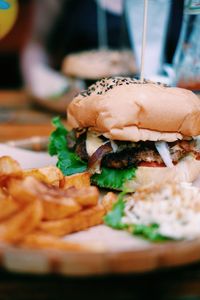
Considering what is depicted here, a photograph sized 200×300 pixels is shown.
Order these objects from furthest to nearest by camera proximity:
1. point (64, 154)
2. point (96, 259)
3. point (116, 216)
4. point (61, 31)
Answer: point (61, 31)
point (64, 154)
point (116, 216)
point (96, 259)

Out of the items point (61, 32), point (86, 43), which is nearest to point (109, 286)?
point (86, 43)

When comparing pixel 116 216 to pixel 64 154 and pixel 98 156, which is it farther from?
pixel 64 154

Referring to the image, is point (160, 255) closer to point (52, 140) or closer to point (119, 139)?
point (119, 139)

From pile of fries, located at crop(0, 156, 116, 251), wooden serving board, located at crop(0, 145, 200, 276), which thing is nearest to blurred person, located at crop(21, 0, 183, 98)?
pile of fries, located at crop(0, 156, 116, 251)

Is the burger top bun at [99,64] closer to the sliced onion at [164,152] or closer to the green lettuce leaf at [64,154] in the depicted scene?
the green lettuce leaf at [64,154]

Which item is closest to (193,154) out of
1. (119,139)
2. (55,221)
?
(119,139)

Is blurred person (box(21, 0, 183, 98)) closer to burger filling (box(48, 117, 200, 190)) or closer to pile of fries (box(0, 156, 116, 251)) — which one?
burger filling (box(48, 117, 200, 190))

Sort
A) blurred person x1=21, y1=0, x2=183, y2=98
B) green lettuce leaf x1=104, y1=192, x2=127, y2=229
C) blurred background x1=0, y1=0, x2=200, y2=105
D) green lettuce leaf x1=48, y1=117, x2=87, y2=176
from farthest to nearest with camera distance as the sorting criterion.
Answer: blurred person x1=21, y1=0, x2=183, y2=98
blurred background x1=0, y1=0, x2=200, y2=105
green lettuce leaf x1=48, y1=117, x2=87, y2=176
green lettuce leaf x1=104, y1=192, x2=127, y2=229
